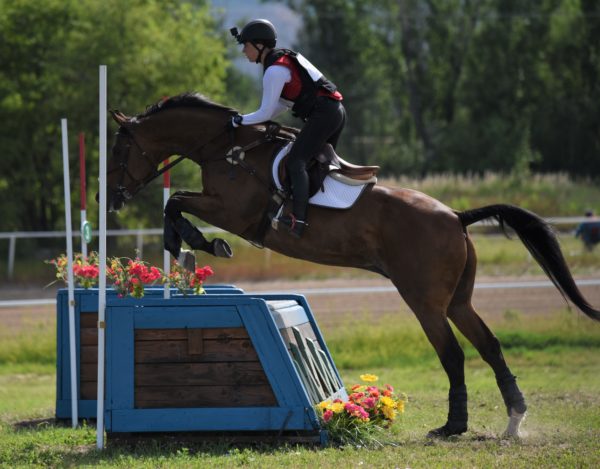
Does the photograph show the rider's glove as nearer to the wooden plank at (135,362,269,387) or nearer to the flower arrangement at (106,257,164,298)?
the flower arrangement at (106,257,164,298)

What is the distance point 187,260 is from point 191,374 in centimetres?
87

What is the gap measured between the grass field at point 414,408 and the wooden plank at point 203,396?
0.91 feet

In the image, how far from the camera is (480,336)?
691 cm

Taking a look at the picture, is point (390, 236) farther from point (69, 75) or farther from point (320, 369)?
point (69, 75)

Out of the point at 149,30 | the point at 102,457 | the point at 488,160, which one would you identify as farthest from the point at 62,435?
the point at 488,160

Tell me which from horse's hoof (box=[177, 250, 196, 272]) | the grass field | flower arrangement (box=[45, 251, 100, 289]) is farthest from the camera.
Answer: flower arrangement (box=[45, 251, 100, 289])

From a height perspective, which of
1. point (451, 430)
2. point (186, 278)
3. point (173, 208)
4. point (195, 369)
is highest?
point (173, 208)

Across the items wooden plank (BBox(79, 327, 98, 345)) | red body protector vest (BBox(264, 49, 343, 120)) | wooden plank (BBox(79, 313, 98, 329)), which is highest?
red body protector vest (BBox(264, 49, 343, 120))

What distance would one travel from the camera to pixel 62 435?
267 inches

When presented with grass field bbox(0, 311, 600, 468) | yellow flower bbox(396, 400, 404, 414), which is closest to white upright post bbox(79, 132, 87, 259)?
grass field bbox(0, 311, 600, 468)

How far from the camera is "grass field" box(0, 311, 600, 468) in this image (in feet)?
18.8

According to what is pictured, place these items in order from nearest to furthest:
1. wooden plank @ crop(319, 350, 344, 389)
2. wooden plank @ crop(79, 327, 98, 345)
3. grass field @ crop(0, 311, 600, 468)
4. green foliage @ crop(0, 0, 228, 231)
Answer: grass field @ crop(0, 311, 600, 468)
wooden plank @ crop(319, 350, 344, 389)
wooden plank @ crop(79, 327, 98, 345)
green foliage @ crop(0, 0, 228, 231)

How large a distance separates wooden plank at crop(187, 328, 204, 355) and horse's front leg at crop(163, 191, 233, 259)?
0.65m

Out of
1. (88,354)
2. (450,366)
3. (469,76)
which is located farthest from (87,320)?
Result: (469,76)
